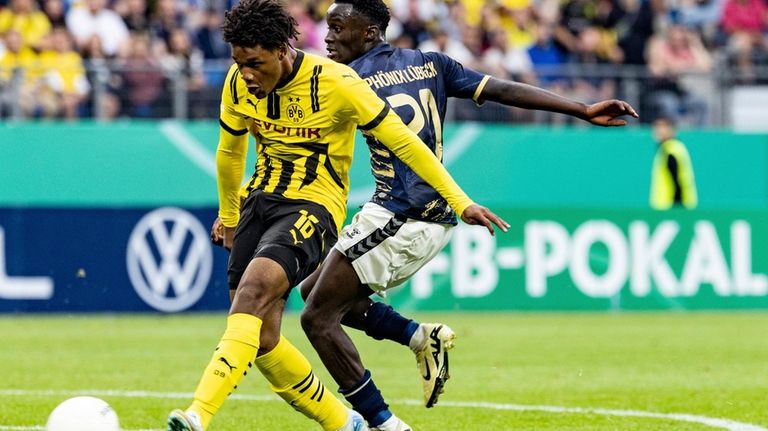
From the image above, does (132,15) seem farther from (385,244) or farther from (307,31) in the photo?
(385,244)

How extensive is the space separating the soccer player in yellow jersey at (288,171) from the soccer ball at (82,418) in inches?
24.4

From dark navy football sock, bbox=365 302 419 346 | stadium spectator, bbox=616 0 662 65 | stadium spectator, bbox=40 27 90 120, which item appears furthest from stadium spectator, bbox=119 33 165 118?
dark navy football sock, bbox=365 302 419 346

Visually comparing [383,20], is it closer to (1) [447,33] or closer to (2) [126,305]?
(2) [126,305]

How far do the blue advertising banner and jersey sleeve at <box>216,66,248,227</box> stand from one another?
28.5ft

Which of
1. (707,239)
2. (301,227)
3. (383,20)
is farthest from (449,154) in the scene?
(301,227)

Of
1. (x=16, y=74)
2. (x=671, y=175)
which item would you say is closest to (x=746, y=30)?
(x=671, y=175)

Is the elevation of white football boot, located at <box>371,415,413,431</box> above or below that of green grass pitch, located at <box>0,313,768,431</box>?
above

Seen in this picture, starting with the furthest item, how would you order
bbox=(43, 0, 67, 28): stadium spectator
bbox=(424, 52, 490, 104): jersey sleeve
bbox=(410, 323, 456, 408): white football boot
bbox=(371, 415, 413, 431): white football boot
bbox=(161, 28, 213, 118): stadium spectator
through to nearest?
bbox=(43, 0, 67, 28): stadium spectator < bbox=(161, 28, 213, 118): stadium spectator < bbox=(410, 323, 456, 408): white football boot < bbox=(424, 52, 490, 104): jersey sleeve < bbox=(371, 415, 413, 431): white football boot

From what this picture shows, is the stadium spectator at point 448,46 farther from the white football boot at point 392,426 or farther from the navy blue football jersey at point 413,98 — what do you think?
the white football boot at point 392,426

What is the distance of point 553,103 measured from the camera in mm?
7566

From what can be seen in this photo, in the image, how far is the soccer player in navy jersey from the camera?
7621mm

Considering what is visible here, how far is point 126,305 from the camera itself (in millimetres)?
16156

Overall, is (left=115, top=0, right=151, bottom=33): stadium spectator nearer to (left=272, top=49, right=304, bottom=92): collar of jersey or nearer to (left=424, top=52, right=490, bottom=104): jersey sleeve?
(left=424, top=52, right=490, bottom=104): jersey sleeve

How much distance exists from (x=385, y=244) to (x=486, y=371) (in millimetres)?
3420
